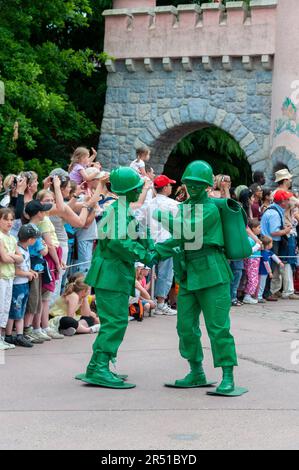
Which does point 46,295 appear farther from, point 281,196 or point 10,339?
point 281,196

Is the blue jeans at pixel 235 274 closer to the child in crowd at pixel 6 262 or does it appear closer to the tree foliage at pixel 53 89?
the child in crowd at pixel 6 262

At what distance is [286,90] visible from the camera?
72.4 feet

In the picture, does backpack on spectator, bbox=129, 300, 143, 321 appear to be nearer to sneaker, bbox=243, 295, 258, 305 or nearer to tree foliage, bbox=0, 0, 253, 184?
sneaker, bbox=243, 295, 258, 305

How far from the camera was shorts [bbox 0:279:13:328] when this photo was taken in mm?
9633

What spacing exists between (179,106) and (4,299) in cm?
1466

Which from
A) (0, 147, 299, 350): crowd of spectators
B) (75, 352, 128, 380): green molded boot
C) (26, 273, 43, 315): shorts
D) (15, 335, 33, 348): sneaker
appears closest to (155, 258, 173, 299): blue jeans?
(0, 147, 299, 350): crowd of spectators

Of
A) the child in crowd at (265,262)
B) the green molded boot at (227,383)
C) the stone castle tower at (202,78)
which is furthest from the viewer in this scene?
the stone castle tower at (202,78)

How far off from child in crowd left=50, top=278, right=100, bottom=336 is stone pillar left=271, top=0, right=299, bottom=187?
36.4ft

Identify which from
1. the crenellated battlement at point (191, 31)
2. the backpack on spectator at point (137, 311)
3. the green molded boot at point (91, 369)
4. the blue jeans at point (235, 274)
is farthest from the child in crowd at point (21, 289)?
the crenellated battlement at point (191, 31)

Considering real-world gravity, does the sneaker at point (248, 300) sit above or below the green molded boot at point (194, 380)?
above

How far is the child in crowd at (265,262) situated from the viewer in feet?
49.1

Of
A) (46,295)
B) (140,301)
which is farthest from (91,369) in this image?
(140,301)

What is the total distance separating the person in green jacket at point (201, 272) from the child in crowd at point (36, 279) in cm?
228
